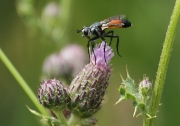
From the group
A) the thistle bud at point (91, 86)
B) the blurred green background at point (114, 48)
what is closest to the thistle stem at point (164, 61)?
the thistle bud at point (91, 86)

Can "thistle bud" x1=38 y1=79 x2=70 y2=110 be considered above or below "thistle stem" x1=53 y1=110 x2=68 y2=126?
above

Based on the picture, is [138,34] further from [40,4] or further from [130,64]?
[40,4]

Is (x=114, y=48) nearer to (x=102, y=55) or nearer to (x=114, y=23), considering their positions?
(x=102, y=55)

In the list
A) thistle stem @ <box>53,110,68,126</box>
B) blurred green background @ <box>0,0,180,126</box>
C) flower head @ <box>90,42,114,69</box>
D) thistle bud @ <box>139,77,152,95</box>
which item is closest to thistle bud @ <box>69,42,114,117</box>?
flower head @ <box>90,42,114,69</box>

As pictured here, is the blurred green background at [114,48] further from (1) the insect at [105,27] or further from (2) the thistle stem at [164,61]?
(2) the thistle stem at [164,61]

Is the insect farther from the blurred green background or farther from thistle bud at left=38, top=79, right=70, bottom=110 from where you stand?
the blurred green background

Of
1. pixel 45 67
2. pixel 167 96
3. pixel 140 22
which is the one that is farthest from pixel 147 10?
pixel 45 67
